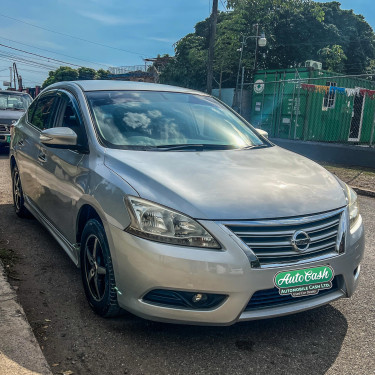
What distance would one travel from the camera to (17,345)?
2438 mm

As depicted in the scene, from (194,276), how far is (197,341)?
603 mm

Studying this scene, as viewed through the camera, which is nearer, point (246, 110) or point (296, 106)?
point (296, 106)

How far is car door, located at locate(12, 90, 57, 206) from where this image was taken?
435 centimetres

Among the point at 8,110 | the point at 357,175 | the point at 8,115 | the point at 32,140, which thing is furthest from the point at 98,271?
the point at 8,110

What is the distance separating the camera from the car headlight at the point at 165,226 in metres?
2.37

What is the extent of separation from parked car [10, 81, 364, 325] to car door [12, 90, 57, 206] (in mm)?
864

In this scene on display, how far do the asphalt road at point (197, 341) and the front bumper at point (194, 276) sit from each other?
26 cm

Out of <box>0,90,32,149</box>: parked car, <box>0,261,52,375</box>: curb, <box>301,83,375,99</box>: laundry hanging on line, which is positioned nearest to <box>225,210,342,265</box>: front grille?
<box>0,261,52,375</box>: curb

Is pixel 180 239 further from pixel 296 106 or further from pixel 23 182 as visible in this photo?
pixel 296 106

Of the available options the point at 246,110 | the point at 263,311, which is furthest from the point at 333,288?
the point at 246,110

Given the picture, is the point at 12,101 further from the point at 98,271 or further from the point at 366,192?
the point at 98,271

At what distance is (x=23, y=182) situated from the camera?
4.91m

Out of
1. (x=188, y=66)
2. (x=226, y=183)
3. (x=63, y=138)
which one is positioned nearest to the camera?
(x=226, y=183)

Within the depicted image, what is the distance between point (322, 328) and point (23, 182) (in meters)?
3.57
